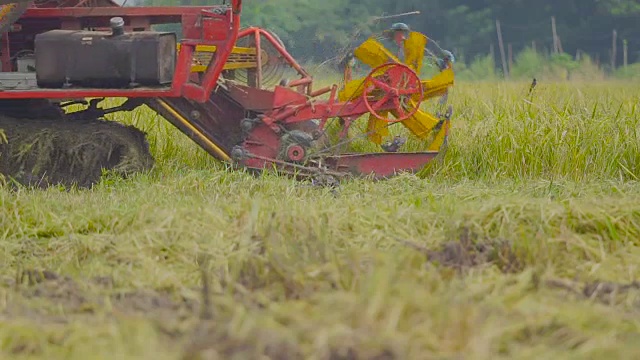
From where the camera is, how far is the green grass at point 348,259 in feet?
10.6

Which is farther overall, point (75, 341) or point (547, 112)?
point (547, 112)

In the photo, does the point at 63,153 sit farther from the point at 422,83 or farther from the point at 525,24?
the point at 525,24

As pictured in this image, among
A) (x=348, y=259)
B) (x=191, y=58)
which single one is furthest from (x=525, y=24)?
(x=348, y=259)

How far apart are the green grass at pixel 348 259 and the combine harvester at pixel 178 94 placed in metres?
0.38

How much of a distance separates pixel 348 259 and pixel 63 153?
4098 millimetres

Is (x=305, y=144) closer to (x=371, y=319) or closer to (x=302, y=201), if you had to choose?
(x=302, y=201)

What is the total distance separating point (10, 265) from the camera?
5.42 metres

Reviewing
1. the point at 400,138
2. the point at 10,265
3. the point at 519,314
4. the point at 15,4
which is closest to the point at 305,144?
the point at 400,138

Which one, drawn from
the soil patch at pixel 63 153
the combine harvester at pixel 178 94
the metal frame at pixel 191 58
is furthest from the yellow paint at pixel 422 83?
the soil patch at pixel 63 153

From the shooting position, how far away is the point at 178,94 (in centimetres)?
796

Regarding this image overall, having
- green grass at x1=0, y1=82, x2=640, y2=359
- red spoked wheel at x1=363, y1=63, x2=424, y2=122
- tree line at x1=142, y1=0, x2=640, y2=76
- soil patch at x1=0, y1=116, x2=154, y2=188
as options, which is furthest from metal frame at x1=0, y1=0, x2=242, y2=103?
tree line at x1=142, y1=0, x2=640, y2=76

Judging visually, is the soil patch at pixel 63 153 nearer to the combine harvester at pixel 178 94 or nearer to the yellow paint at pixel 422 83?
the combine harvester at pixel 178 94

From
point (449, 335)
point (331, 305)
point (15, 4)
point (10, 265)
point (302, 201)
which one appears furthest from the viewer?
point (15, 4)

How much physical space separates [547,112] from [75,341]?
259 inches
